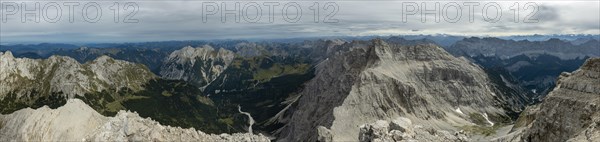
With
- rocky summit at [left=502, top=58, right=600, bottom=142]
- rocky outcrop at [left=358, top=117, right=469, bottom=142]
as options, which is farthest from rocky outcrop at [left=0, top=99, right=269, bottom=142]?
rocky summit at [left=502, top=58, right=600, bottom=142]

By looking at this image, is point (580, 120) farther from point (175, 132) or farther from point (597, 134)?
point (175, 132)

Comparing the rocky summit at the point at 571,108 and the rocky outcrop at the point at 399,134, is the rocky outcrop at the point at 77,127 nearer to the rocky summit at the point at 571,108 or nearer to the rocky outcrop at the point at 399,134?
the rocky outcrop at the point at 399,134

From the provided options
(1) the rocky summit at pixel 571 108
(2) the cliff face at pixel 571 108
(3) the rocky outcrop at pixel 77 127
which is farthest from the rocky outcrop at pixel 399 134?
(3) the rocky outcrop at pixel 77 127

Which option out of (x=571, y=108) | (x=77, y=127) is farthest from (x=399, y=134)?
(x=77, y=127)

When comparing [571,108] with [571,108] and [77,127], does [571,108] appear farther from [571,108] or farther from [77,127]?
[77,127]

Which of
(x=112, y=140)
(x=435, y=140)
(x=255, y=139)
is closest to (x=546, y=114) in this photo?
(x=435, y=140)

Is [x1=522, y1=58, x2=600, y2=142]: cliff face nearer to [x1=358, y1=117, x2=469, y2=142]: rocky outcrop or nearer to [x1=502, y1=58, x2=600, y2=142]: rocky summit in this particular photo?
[x1=502, y1=58, x2=600, y2=142]: rocky summit
